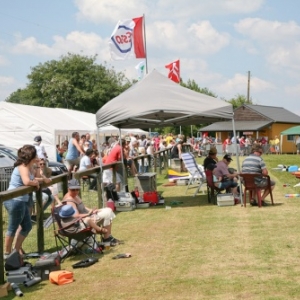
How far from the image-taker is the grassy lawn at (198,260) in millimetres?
6852

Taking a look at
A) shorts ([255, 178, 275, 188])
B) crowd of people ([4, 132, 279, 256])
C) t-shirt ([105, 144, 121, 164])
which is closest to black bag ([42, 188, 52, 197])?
crowd of people ([4, 132, 279, 256])

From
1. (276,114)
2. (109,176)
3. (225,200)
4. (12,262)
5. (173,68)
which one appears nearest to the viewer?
(12,262)

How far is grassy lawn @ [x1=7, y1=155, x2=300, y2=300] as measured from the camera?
685 cm

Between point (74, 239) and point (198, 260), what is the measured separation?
6.11ft

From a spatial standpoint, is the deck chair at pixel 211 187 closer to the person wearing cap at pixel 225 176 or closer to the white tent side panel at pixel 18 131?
the person wearing cap at pixel 225 176

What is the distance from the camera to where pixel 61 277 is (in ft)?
24.8

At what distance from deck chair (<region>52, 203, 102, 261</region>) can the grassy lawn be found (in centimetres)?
16

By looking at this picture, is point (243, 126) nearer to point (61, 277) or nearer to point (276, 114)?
point (276, 114)

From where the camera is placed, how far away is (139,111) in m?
14.4

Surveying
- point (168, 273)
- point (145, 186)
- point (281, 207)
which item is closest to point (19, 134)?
point (145, 186)

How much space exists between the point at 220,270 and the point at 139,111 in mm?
7199

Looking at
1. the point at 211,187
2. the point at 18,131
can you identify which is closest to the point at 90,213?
the point at 211,187

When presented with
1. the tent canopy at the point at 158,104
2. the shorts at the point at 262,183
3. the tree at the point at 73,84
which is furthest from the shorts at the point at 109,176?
the tree at the point at 73,84

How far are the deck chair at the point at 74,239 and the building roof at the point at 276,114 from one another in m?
56.7
